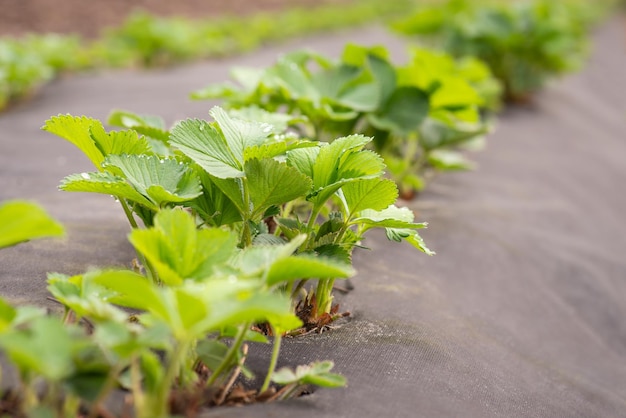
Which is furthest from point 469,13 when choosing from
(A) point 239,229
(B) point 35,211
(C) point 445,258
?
(B) point 35,211

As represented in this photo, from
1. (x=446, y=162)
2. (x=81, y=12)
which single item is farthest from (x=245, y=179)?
(x=81, y=12)

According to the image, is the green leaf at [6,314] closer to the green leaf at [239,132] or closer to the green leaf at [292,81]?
the green leaf at [239,132]

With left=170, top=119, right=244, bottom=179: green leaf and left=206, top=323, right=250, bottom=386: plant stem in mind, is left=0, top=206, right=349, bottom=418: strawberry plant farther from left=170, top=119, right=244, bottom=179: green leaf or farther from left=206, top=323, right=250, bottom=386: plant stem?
left=170, top=119, right=244, bottom=179: green leaf

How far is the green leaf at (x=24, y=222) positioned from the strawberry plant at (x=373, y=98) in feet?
3.46

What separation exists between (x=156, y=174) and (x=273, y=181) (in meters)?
0.20

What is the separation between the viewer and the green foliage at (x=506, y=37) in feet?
13.9

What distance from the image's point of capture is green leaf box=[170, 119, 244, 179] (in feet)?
3.80

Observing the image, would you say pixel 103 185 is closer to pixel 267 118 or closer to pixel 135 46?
pixel 267 118

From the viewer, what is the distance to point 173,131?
3.85ft

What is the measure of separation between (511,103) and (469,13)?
2.48ft

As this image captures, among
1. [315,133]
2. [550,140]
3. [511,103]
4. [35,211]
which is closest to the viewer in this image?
[35,211]

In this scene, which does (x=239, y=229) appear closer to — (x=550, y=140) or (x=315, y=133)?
(x=315, y=133)

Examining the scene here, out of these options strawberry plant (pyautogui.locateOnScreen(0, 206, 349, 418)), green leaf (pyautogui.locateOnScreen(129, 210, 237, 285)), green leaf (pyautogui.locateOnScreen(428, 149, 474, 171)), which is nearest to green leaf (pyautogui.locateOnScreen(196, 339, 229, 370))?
strawberry plant (pyautogui.locateOnScreen(0, 206, 349, 418))

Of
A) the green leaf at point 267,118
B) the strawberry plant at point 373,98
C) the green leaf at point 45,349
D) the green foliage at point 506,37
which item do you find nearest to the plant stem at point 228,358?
the green leaf at point 45,349
